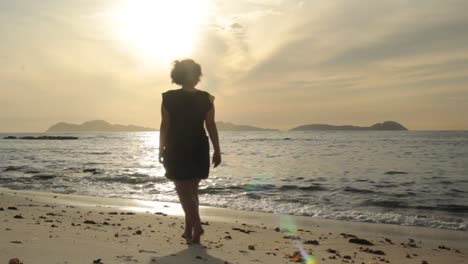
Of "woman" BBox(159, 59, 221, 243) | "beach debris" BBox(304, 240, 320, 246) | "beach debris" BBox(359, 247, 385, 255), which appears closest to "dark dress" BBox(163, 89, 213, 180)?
"woman" BBox(159, 59, 221, 243)

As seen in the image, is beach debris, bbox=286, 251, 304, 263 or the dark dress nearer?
beach debris, bbox=286, 251, 304, 263

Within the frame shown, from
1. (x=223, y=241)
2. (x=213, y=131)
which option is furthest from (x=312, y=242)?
(x=213, y=131)

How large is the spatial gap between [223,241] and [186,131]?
1.71 meters

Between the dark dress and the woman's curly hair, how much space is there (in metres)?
0.15

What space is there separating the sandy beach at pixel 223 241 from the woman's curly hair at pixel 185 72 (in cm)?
188

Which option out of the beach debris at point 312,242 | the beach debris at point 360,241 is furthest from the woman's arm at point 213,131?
the beach debris at point 360,241

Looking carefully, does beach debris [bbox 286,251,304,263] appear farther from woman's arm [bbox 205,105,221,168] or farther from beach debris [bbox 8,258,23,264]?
Result: beach debris [bbox 8,258,23,264]

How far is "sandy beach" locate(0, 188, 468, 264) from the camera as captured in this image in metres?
4.16

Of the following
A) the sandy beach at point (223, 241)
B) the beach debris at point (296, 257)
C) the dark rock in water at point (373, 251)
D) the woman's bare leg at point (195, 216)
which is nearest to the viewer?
the sandy beach at point (223, 241)

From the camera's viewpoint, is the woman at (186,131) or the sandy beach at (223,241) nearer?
the sandy beach at (223,241)

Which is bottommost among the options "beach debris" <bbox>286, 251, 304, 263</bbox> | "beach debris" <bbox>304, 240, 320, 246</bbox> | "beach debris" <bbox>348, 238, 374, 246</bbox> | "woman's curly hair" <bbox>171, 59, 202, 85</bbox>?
"beach debris" <bbox>348, 238, 374, 246</bbox>

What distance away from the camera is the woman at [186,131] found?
4.82 metres

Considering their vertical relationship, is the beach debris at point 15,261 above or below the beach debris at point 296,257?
above

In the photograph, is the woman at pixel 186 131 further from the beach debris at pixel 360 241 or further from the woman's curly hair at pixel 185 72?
the beach debris at pixel 360 241
